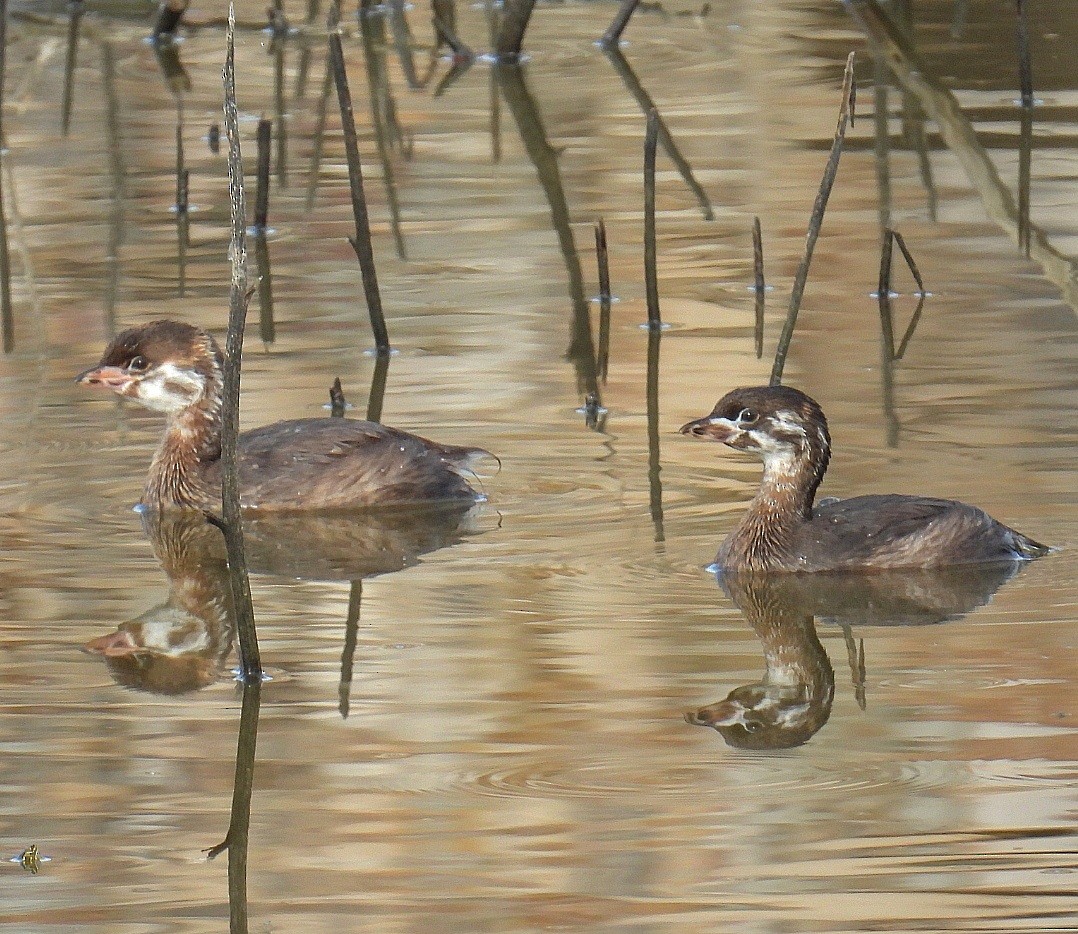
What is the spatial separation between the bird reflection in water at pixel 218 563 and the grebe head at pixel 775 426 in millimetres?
951

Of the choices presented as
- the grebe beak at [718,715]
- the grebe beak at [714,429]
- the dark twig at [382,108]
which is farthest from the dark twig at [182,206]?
the grebe beak at [718,715]

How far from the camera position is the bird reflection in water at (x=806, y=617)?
243 inches

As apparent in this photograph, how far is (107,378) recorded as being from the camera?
29.0 ft

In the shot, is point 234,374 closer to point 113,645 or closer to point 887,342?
point 113,645

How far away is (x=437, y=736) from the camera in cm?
599

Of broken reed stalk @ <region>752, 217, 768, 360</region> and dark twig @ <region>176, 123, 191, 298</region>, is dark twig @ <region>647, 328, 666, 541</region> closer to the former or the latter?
broken reed stalk @ <region>752, 217, 768, 360</region>

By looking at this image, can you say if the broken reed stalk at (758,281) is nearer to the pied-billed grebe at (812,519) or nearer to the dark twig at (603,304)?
the dark twig at (603,304)

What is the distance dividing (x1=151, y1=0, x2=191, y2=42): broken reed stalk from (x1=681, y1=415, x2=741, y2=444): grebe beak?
11.3m

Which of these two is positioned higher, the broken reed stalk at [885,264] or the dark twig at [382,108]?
the broken reed stalk at [885,264]

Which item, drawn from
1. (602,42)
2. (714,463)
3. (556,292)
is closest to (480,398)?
(714,463)

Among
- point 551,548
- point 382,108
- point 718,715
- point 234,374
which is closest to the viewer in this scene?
point 234,374

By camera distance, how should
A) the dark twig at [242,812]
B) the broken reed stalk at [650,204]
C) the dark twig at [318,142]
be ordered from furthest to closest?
1. the dark twig at [318,142]
2. the broken reed stalk at [650,204]
3. the dark twig at [242,812]

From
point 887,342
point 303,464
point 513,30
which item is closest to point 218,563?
point 303,464

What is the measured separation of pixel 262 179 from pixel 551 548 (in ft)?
15.3
